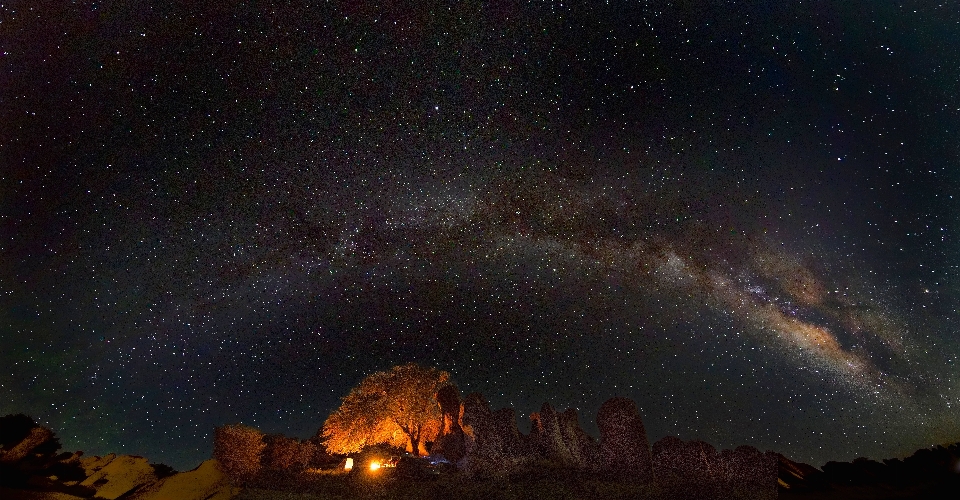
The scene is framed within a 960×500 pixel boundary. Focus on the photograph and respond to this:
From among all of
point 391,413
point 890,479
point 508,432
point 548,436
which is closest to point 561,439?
point 548,436

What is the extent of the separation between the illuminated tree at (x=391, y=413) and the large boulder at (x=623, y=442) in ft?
52.1

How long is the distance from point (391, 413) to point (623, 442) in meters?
21.3

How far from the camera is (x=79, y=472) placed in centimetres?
3853

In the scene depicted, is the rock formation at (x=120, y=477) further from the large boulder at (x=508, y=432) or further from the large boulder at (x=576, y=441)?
the large boulder at (x=576, y=441)

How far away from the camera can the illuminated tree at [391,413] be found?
153 ft

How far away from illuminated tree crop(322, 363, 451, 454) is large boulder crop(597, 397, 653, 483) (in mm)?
15877

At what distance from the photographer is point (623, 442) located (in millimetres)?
44719

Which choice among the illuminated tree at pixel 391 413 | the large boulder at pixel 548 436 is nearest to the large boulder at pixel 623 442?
Result: the large boulder at pixel 548 436

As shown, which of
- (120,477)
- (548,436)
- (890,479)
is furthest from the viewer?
(548,436)

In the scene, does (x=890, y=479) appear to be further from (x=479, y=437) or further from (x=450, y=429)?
(x=450, y=429)

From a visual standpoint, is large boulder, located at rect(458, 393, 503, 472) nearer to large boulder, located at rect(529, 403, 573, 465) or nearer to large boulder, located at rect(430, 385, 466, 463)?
large boulder, located at rect(430, 385, 466, 463)

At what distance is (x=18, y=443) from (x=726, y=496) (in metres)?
54.8

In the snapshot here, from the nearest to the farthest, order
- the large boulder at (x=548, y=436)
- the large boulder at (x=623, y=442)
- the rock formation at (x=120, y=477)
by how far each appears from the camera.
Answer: the rock formation at (x=120, y=477) → the large boulder at (x=623, y=442) → the large boulder at (x=548, y=436)

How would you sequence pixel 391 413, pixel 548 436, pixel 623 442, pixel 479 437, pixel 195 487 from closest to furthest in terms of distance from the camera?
pixel 195 487 < pixel 479 437 < pixel 623 442 < pixel 548 436 < pixel 391 413
